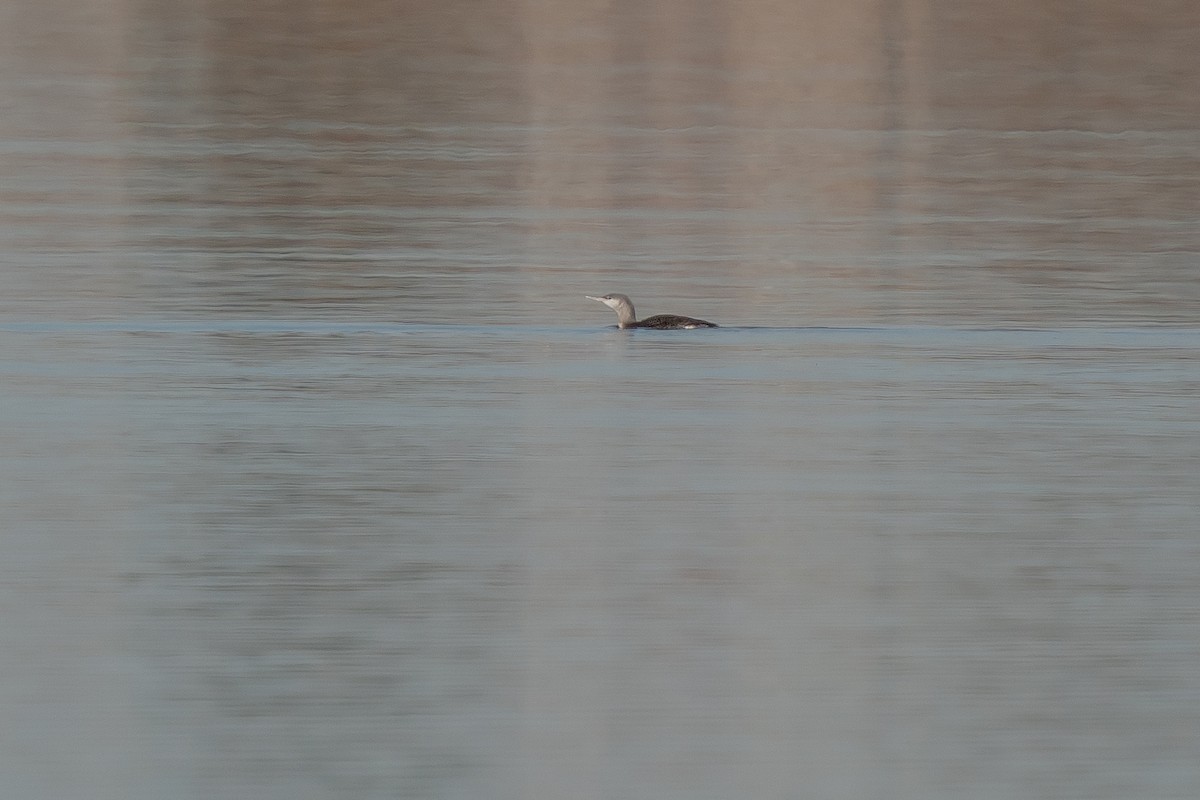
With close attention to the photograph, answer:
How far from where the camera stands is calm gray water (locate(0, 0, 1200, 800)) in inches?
288

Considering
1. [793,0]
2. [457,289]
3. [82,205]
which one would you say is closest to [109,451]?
[457,289]

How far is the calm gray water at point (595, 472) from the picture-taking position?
732cm

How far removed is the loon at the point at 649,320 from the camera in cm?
1540

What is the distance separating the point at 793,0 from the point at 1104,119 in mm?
21118

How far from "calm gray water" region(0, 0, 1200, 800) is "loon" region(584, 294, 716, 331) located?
0.10 m

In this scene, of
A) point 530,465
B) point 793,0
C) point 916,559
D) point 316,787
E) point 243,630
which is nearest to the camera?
point 316,787

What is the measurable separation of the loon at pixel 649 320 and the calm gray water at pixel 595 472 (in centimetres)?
10

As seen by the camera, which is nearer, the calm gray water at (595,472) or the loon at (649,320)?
the calm gray water at (595,472)

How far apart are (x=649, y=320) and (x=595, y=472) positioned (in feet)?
15.6

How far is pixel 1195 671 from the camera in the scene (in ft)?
26.2

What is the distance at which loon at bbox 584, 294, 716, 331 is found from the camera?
50.5ft

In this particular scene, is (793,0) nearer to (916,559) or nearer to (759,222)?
(759,222)

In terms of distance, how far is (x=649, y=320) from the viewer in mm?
15477

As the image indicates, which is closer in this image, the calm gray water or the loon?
the calm gray water
